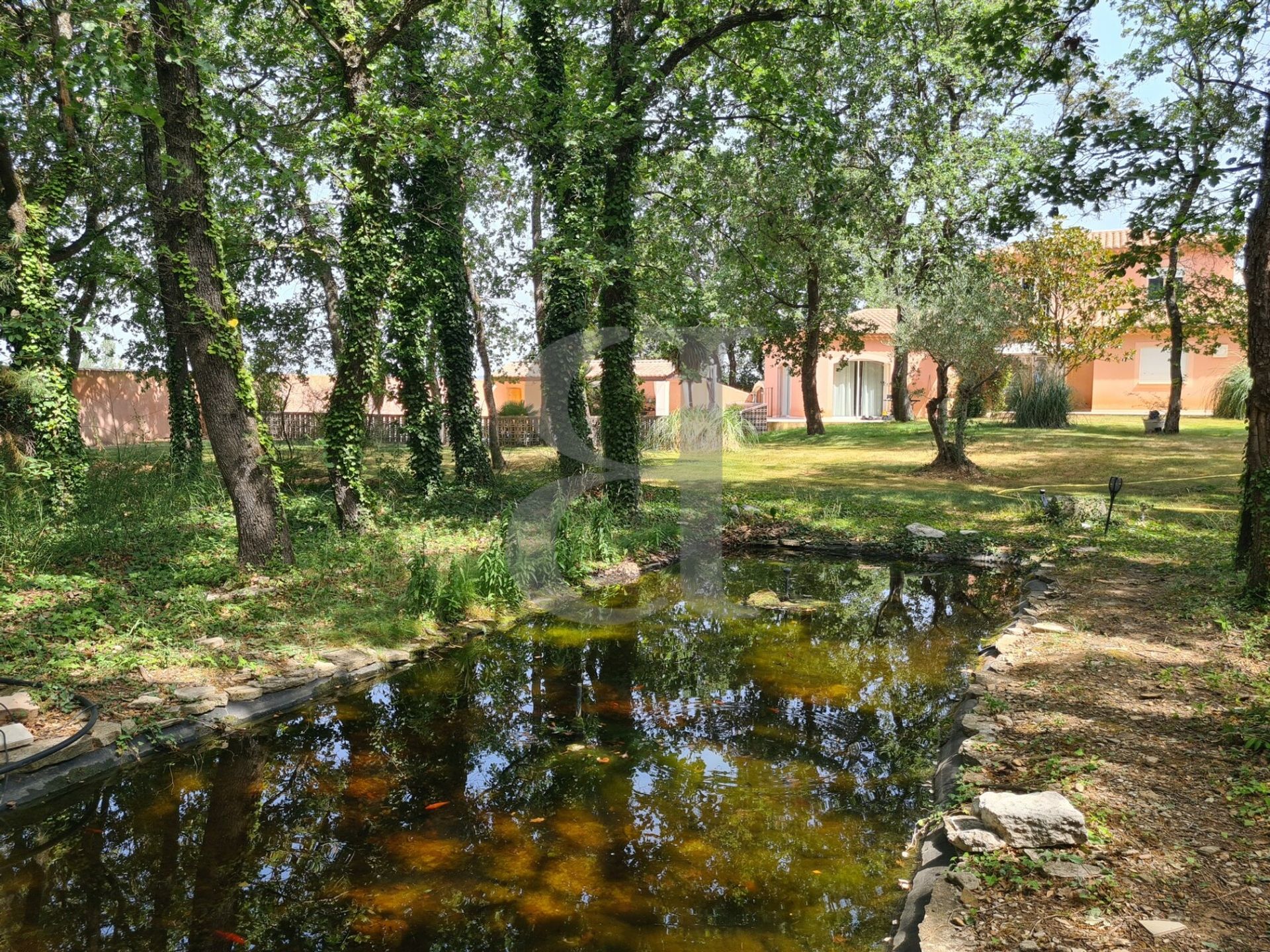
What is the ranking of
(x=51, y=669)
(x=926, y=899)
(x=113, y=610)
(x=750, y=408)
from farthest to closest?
1. (x=750, y=408)
2. (x=113, y=610)
3. (x=51, y=669)
4. (x=926, y=899)

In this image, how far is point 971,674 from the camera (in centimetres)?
591

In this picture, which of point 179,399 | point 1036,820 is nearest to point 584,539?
point 1036,820

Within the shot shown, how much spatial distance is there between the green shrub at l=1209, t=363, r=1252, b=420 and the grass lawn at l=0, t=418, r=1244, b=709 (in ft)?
8.07

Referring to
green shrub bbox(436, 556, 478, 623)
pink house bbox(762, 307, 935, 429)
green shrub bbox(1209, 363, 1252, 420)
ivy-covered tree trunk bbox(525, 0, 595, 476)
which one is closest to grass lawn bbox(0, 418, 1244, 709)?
green shrub bbox(436, 556, 478, 623)

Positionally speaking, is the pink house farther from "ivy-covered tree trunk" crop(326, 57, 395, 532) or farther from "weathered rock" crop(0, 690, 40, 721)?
"weathered rock" crop(0, 690, 40, 721)

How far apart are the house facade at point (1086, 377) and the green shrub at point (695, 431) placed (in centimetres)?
344

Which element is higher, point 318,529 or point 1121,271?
point 1121,271

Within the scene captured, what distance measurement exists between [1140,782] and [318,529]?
8.81m

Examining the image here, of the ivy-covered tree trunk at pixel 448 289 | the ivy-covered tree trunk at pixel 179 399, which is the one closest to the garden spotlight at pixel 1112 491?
the ivy-covered tree trunk at pixel 448 289

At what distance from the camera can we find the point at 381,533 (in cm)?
987

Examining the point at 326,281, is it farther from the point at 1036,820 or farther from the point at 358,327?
the point at 1036,820

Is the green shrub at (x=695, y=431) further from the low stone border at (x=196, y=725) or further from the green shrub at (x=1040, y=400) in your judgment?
the low stone border at (x=196, y=725)

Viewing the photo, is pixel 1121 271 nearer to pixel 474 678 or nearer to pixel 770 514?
pixel 770 514

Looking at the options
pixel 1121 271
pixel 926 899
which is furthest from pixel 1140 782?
pixel 1121 271
